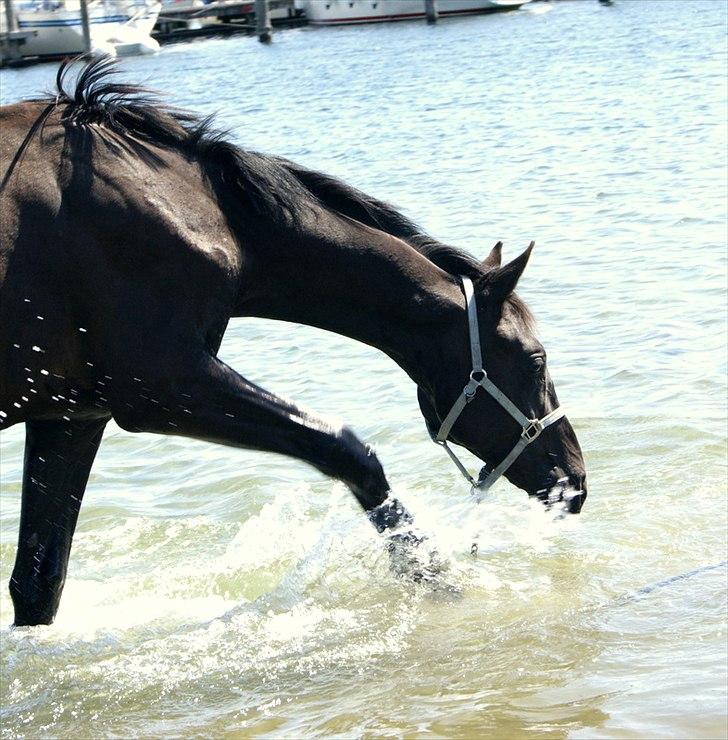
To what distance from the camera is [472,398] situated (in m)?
4.71

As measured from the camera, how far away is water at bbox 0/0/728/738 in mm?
4281

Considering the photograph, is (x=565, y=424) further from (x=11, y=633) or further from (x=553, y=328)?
(x=553, y=328)

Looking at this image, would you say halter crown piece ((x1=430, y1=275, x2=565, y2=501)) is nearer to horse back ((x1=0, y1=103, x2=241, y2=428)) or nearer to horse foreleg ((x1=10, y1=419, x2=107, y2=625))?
horse back ((x1=0, y1=103, x2=241, y2=428))

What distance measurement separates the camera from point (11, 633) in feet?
16.5

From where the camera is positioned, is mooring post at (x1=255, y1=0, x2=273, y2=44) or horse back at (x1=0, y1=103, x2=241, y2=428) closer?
horse back at (x1=0, y1=103, x2=241, y2=428)

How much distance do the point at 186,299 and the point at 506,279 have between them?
3.85ft

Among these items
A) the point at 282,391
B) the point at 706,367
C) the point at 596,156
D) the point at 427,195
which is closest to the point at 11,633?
the point at 282,391

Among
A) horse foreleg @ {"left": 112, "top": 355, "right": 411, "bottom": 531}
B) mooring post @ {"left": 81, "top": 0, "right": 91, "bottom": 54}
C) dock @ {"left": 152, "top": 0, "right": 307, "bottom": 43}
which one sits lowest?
dock @ {"left": 152, "top": 0, "right": 307, "bottom": 43}

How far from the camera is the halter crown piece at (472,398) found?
465cm

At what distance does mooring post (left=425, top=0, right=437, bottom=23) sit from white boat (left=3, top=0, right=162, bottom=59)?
12.2 meters

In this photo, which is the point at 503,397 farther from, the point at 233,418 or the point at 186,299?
the point at 186,299

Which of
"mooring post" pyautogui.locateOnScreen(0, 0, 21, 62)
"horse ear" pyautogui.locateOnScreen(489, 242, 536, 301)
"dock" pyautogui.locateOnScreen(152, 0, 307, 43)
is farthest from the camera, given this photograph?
"dock" pyautogui.locateOnScreen(152, 0, 307, 43)

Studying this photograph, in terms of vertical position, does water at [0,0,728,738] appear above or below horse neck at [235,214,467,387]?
below

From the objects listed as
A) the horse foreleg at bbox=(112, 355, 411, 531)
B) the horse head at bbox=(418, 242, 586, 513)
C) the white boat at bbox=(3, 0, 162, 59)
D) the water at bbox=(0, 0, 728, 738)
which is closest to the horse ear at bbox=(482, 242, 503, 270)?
the horse head at bbox=(418, 242, 586, 513)
